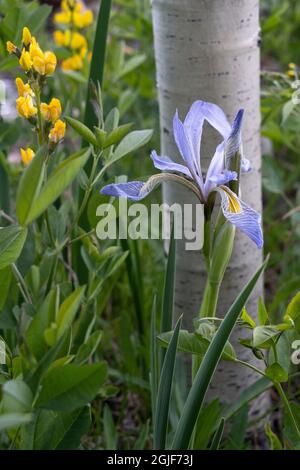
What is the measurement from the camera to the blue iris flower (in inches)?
29.5

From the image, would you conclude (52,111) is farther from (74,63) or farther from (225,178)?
(74,63)

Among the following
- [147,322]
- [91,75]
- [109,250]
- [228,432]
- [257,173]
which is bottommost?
[228,432]

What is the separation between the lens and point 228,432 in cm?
115

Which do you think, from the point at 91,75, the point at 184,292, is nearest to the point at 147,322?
the point at 184,292

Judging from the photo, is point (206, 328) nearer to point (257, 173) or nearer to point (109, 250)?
point (109, 250)

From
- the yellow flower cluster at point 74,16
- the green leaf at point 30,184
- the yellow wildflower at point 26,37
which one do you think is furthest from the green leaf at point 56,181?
the yellow flower cluster at point 74,16

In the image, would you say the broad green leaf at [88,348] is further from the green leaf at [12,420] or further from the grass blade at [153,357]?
the green leaf at [12,420]

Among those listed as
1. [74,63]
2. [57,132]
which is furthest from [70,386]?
[74,63]

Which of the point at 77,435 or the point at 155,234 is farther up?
the point at 155,234

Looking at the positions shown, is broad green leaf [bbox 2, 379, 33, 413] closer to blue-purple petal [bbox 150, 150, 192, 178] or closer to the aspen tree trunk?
blue-purple petal [bbox 150, 150, 192, 178]

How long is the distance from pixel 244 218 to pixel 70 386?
241 millimetres

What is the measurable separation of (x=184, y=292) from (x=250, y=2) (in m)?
0.43

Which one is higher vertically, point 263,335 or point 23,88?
point 23,88

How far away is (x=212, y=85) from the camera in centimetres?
101
